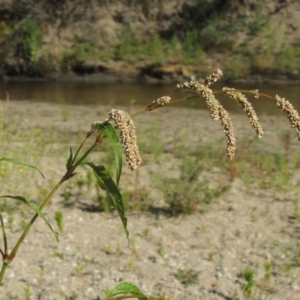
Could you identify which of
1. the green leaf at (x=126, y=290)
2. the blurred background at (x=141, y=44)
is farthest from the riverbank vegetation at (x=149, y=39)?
the green leaf at (x=126, y=290)

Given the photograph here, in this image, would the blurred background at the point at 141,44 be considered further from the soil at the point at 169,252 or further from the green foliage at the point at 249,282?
the green foliage at the point at 249,282

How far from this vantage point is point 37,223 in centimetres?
463

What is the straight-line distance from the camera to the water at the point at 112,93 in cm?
1013

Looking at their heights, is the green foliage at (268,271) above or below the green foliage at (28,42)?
below

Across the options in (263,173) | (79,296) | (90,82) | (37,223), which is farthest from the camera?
(90,82)

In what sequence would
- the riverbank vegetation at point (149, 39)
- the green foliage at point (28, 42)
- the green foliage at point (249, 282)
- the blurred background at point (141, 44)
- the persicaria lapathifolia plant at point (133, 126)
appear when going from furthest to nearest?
the green foliage at point (28, 42), the riverbank vegetation at point (149, 39), the blurred background at point (141, 44), the green foliage at point (249, 282), the persicaria lapathifolia plant at point (133, 126)

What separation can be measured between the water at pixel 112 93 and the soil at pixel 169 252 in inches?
188

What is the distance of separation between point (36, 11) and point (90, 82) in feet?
8.36

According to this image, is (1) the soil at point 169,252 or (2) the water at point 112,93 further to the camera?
(2) the water at point 112,93

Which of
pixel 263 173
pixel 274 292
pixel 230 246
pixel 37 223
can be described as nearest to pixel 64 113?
pixel 263 173

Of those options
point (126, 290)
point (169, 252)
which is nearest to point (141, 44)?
point (169, 252)

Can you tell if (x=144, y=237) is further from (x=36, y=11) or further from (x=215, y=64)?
(x=36, y=11)

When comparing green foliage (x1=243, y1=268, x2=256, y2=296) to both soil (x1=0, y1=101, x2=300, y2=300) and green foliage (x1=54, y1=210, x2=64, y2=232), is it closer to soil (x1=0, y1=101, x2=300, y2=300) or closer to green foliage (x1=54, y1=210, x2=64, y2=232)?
soil (x1=0, y1=101, x2=300, y2=300)

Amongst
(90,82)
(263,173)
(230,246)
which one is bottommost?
(230,246)
